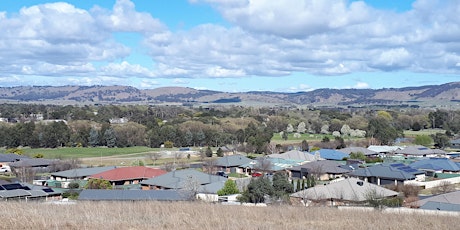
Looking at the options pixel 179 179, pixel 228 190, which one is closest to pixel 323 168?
pixel 179 179

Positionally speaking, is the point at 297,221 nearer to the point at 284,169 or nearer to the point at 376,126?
the point at 284,169

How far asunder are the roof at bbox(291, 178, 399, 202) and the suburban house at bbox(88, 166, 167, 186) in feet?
49.7

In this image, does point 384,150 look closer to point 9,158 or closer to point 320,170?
point 320,170

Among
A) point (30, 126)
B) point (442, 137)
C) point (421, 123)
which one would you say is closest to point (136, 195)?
point (30, 126)

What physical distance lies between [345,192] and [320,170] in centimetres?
1459

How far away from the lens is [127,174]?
3797 cm

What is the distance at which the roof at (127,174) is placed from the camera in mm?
37247

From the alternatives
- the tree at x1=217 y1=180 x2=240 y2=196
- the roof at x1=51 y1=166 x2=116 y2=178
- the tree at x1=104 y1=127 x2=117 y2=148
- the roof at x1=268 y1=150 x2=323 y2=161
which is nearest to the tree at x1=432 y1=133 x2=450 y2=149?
the roof at x1=268 y1=150 x2=323 y2=161

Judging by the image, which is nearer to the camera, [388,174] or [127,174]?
[388,174]

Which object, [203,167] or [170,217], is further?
[203,167]

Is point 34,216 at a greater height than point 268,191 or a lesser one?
greater

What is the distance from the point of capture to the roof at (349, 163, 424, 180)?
37.1 m

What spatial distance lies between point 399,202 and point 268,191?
20.2 feet

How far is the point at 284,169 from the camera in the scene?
1718 inches
